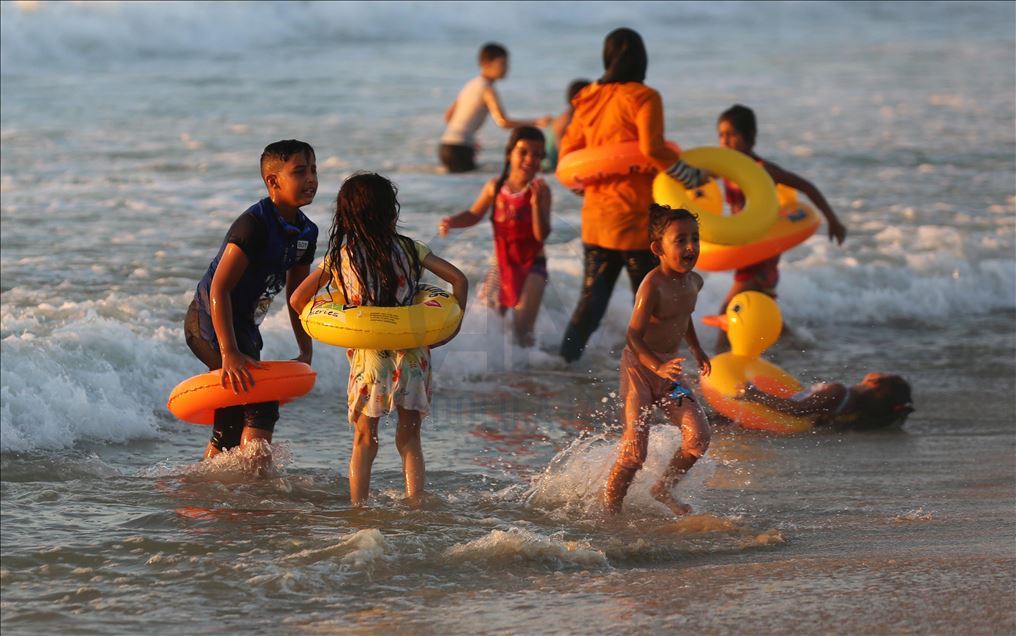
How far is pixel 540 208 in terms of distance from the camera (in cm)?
798

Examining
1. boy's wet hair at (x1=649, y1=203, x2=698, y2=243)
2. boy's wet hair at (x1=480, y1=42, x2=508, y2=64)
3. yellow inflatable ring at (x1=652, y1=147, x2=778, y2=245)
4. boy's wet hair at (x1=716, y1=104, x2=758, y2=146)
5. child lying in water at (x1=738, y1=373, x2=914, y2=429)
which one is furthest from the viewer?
boy's wet hair at (x1=480, y1=42, x2=508, y2=64)

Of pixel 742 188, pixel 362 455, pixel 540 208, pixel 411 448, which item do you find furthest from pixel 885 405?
pixel 362 455

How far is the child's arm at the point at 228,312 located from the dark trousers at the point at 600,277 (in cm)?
298

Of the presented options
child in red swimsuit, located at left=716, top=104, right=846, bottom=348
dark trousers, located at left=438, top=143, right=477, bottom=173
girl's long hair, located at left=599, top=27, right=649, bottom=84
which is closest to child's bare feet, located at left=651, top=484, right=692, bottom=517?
girl's long hair, located at left=599, top=27, right=649, bottom=84

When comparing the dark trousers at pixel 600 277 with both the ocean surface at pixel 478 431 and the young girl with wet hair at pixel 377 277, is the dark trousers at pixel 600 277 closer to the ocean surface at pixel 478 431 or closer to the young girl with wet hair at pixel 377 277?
the ocean surface at pixel 478 431

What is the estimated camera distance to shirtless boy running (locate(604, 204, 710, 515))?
543cm

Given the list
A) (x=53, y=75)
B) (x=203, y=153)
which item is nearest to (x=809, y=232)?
(x=203, y=153)

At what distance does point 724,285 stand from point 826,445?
4.10m

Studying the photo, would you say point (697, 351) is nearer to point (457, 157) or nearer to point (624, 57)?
point (624, 57)

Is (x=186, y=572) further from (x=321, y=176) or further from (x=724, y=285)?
(x=321, y=176)

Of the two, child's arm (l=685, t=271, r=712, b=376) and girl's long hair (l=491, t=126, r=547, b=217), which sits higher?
girl's long hair (l=491, t=126, r=547, b=217)

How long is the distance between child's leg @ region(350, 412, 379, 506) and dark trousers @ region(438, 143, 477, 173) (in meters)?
9.10

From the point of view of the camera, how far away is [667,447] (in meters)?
5.96

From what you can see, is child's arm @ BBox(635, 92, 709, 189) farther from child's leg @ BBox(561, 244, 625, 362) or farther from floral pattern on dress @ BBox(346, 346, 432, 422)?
floral pattern on dress @ BBox(346, 346, 432, 422)
